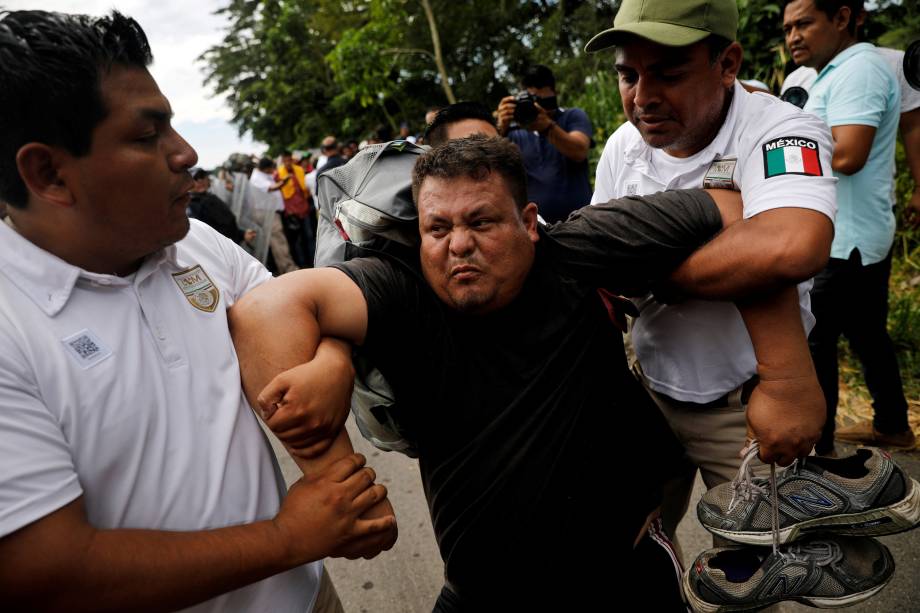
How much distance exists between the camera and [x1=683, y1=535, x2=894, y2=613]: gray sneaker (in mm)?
1207

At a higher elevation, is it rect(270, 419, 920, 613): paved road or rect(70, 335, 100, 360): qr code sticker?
rect(70, 335, 100, 360): qr code sticker

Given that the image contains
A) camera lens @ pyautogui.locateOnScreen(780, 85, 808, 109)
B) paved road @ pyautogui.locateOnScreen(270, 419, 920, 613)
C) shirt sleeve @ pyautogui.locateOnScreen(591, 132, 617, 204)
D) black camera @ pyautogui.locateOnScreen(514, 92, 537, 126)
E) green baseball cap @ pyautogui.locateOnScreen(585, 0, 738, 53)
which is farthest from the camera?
black camera @ pyautogui.locateOnScreen(514, 92, 537, 126)

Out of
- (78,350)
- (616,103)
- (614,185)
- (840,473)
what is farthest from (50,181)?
(616,103)

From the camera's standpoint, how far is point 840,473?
126cm

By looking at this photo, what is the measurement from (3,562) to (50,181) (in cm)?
61

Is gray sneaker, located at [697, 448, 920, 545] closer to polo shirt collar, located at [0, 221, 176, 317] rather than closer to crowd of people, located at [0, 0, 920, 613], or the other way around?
crowd of people, located at [0, 0, 920, 613]

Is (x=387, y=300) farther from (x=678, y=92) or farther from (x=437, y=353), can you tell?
(x=678, y=92)

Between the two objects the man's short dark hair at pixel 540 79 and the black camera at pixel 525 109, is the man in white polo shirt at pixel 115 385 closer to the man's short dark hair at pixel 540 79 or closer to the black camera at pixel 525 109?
the black camera at pixel 525 109

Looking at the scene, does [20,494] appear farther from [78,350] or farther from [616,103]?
[616,103]

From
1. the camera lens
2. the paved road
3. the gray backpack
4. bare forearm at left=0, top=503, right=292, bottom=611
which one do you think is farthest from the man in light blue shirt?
bare forearm at left=0, top=503, right=292, bottom=611

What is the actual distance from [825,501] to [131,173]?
5.11ft

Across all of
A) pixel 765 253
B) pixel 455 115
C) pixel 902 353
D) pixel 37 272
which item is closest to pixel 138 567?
pixel 37 272

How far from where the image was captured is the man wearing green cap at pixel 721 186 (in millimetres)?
1181

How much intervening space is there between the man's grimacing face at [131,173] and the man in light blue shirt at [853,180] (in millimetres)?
2450
